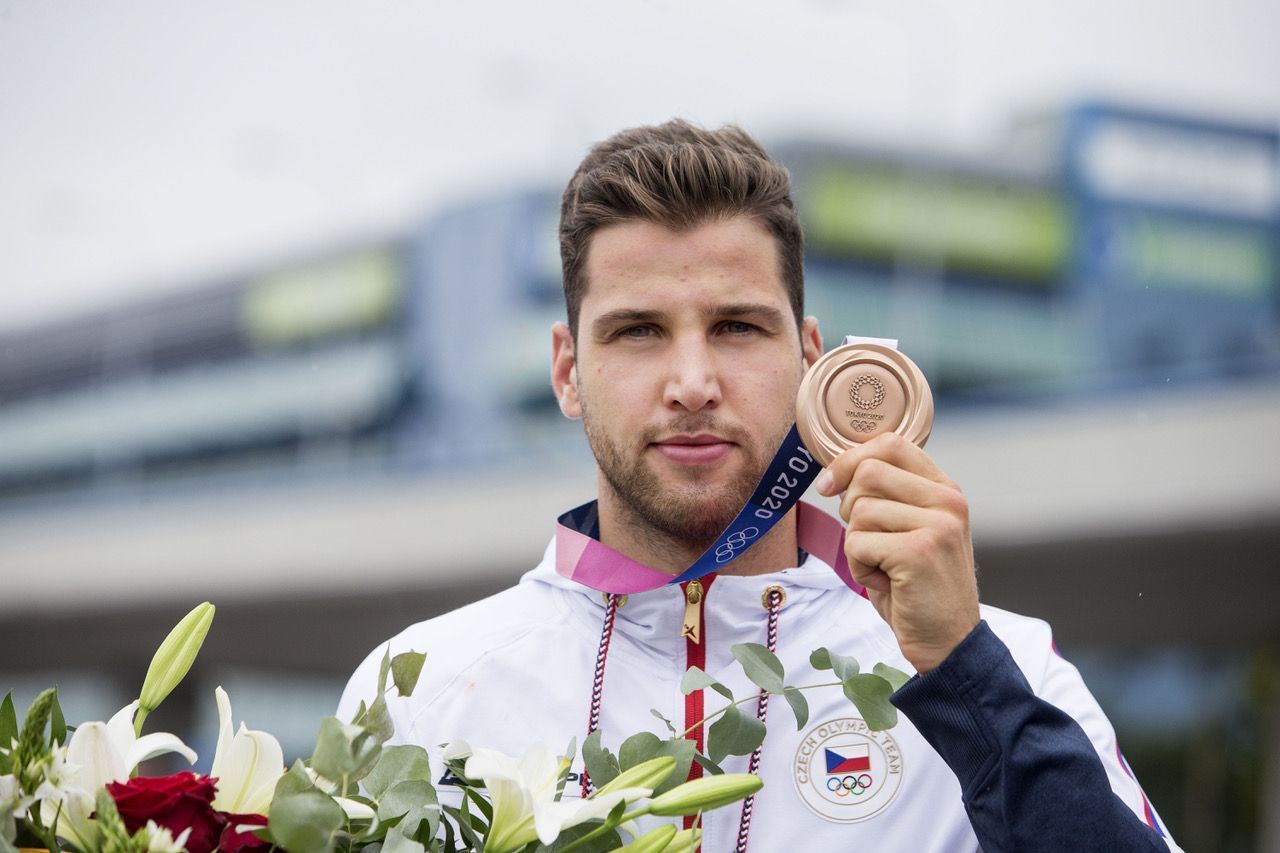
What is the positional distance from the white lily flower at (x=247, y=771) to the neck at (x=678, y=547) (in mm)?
1003

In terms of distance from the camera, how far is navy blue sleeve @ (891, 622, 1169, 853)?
1.82 metres

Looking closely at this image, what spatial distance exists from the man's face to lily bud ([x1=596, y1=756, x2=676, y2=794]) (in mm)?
834

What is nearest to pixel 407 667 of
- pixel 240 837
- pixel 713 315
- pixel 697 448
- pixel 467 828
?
pixel 467 828

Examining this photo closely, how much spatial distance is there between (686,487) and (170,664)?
3.04 ft

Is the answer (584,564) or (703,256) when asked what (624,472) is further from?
(703,256)

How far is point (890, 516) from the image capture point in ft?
5.92

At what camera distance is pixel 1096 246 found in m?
16.8

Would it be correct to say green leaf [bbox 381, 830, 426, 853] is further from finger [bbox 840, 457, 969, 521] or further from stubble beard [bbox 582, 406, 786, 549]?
stubble beard [bbox 582, 406, 786, 549]

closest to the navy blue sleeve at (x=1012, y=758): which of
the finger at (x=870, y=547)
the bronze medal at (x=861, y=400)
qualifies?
the finger at (x=870, y=547)

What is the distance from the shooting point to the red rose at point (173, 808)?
1.46 m

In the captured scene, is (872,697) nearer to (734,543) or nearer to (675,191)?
(734,543)

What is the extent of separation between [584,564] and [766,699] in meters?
0.35

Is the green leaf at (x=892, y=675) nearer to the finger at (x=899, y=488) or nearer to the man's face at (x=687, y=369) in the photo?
the finger at (x=899, y=488)

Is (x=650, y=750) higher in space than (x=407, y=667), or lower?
lower
